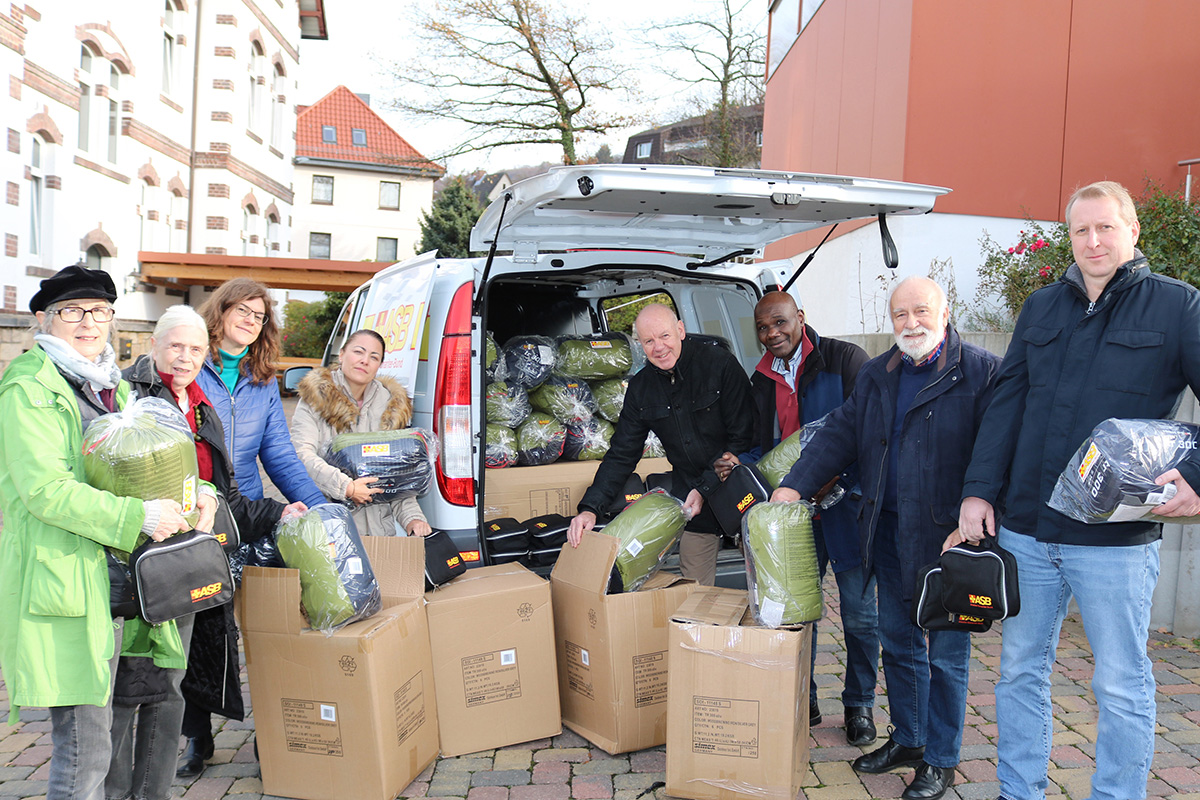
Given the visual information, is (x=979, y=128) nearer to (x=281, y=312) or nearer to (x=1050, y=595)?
(x=1050, y=595)

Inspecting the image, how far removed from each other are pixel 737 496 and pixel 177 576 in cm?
196

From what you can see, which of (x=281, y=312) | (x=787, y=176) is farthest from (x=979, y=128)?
(x=281, y=312)

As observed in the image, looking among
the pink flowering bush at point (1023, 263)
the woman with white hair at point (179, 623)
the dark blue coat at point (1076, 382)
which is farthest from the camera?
the pink flowering bush at point (1023, 263)

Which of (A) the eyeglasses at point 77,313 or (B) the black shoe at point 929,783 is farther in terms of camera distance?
(B) the black shoe at point 929,783

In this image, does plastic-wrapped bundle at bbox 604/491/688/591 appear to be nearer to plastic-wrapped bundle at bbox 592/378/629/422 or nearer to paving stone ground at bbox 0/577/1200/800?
paving stone ground at bbox 0/577/1200/800

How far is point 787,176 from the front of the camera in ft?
10.1

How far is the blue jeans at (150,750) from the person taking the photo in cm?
250

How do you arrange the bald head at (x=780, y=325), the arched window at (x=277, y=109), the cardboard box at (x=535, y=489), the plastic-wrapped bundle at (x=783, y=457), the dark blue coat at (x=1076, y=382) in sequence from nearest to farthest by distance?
the dark blue coat at (x=1076, y=382) → the plastic-wrapped bundle at (x=783, y=457) → the bald head at (x=780, y=325) → the cardboard box at (x=535, y=489) → the arched window at (x=277, y=109)

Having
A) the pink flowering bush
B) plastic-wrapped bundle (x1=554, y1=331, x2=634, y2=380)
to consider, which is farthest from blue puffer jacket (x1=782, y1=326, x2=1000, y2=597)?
the pink flowering bush

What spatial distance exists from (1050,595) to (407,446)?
2.32m

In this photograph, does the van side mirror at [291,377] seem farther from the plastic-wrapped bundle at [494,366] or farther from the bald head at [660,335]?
the bald head at [660,335]

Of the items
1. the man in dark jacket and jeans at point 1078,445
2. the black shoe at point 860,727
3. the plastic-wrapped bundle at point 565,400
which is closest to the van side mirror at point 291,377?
the plastic-wrapped bundle at point 565,400

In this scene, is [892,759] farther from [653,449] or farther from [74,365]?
[74,365]

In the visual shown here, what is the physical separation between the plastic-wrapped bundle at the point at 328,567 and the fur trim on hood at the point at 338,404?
2.15 ft
